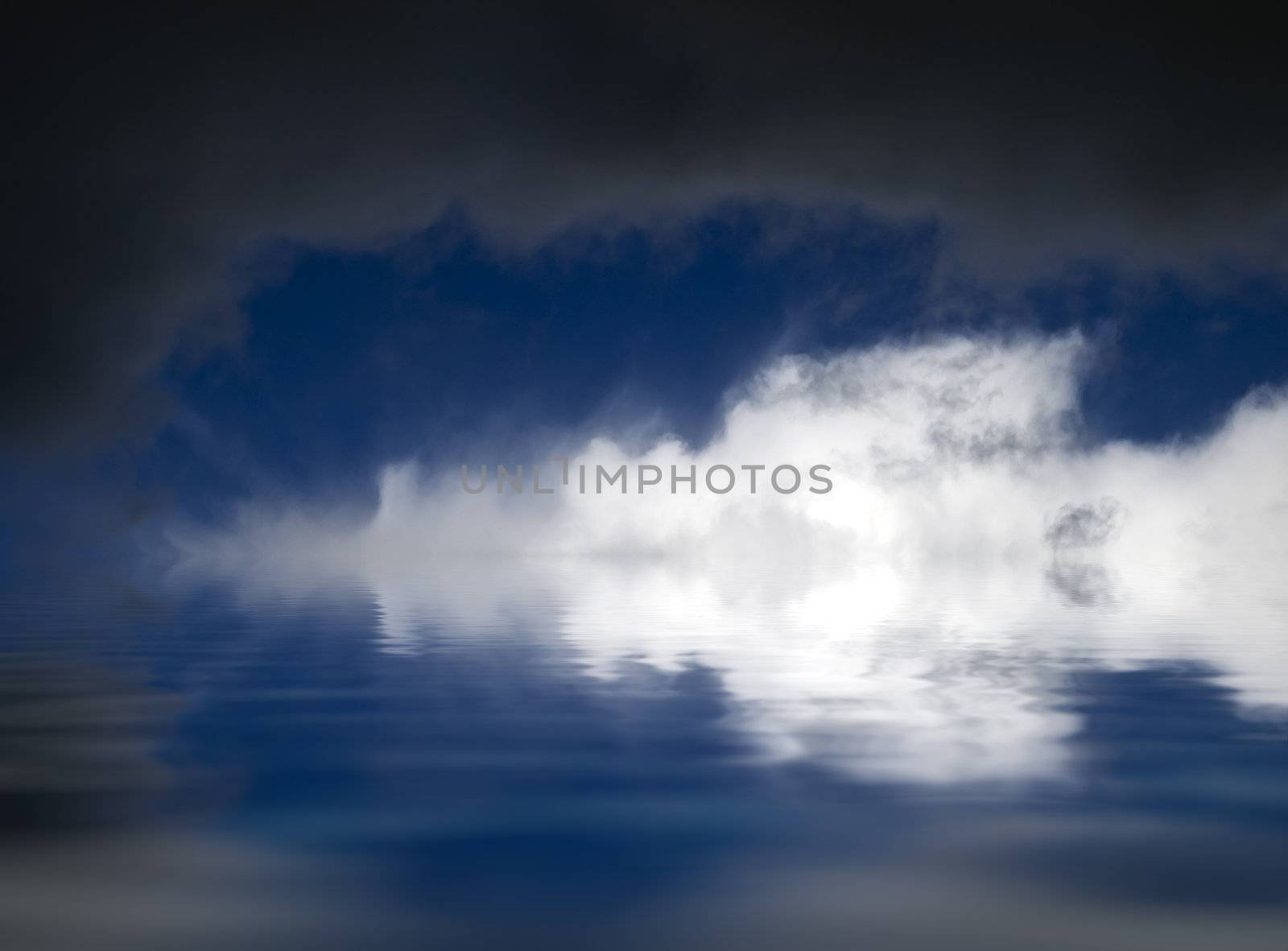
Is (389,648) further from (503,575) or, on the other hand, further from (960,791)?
(503,575)

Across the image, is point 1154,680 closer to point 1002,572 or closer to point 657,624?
point 657,624

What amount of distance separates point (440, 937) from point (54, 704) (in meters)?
7.32

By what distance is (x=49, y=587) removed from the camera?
36.8m

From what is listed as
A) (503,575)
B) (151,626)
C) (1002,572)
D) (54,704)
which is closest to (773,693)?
(54,704)

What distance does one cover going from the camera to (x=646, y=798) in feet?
22.1

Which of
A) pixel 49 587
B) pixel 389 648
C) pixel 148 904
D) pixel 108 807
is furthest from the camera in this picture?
pixel 49 587

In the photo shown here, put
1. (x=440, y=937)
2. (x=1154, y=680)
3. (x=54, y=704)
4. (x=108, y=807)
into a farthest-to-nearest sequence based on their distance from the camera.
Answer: (x=1154, y=680) → (x=54, y=704) → (x=108, y=807) → (x=440, y=937)

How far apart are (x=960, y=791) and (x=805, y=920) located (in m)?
2.48

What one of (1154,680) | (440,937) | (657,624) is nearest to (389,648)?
(657,624)

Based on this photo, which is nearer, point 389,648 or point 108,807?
point 108,807

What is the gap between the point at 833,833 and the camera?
5895mm

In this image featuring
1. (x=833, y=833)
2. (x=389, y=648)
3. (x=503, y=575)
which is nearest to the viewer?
(x=833, y=833)

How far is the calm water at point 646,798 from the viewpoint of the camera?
4.66 m

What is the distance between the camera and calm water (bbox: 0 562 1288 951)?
15.3 ft
